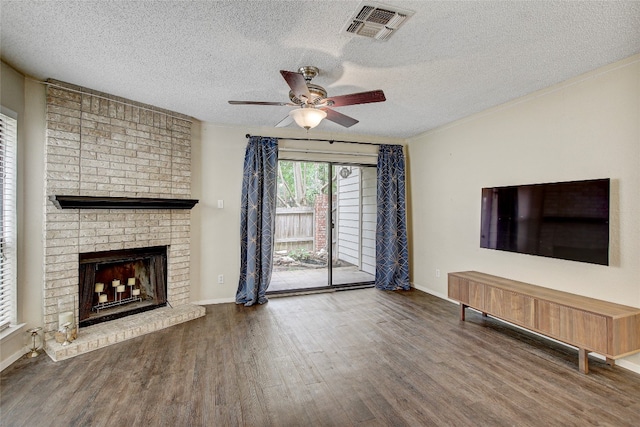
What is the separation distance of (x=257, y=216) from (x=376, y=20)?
2.98 m

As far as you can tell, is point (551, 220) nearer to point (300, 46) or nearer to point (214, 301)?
point (300, 46)

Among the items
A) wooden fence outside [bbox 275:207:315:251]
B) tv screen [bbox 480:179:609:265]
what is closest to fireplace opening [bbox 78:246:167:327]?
wooden fence outside [bbox 275:207:315:251]

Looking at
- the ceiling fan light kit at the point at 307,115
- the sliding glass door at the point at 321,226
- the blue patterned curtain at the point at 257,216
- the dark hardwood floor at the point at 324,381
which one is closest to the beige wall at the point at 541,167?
the dark hardwood floor at the point at 324,381

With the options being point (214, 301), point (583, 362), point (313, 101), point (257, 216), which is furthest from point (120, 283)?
point (583, 362)

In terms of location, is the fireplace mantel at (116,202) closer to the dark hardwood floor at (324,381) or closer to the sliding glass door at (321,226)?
the dark hardwood floor at (324,381)

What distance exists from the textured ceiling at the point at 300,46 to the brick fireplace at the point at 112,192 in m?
0.31

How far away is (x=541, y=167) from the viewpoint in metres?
3.22

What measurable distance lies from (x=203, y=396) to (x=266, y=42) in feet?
8.58

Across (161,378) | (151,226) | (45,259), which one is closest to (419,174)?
(151,226)

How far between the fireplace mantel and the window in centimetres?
30

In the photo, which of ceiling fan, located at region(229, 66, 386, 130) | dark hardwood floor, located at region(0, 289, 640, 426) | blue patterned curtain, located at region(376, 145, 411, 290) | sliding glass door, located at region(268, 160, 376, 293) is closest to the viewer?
dark hardwood floor, located at region(0, 289, 640, 426)

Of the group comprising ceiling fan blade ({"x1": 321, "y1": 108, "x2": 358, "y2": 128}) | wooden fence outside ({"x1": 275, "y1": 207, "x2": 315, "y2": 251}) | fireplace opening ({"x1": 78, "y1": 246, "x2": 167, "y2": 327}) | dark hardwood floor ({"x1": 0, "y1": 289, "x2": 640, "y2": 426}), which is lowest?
dark hardwood floor ({"x1": 0, "y1": 289, "x2": 640, "y2": 426})

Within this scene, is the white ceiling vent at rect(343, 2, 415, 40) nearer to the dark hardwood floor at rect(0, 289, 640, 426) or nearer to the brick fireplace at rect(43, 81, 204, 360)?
the dark hardwood floor at rect(0, 289, 640, 426)

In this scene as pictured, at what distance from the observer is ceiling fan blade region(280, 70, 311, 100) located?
2053 millimetres
